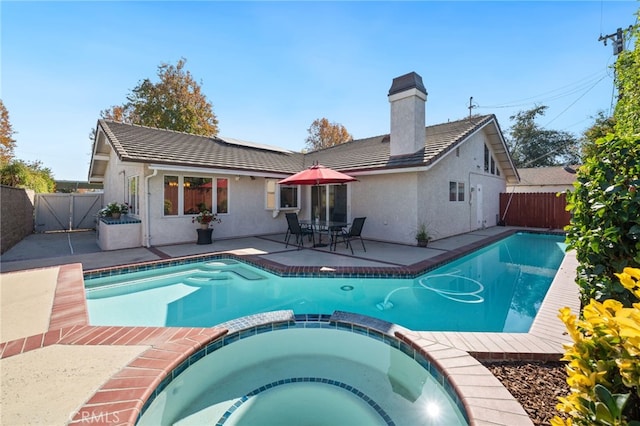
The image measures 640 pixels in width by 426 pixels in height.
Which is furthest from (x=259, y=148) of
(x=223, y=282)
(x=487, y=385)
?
(x=487, y=385)

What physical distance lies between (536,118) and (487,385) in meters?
48.1

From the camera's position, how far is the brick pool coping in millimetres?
2398

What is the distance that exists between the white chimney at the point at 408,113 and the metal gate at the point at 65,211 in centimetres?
1952

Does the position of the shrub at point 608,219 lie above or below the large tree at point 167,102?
below

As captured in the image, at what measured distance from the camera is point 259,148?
1775cm

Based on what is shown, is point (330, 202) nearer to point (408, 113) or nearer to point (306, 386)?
point (408, 113)

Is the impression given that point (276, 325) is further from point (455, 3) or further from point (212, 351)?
point (455, 3)

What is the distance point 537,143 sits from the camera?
39.2 metres

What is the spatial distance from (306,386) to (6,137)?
35.3 metres

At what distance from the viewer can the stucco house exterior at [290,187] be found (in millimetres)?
10703

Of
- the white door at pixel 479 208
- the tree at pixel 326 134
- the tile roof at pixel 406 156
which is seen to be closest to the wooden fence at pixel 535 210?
the white door at pixel 479 208

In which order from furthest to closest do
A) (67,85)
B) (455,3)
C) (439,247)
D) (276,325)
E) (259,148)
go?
(259,148) < (67,85) < (439,247) < (455,3) < (276,325)

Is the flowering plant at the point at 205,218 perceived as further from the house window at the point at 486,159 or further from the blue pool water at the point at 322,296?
the house window at the point at 486,159

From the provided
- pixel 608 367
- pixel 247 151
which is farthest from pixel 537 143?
pixel 608 367
